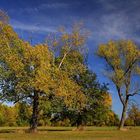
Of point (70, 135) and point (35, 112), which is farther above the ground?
point (35, 112)

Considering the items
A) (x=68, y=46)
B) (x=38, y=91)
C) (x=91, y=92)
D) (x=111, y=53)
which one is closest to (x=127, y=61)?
(x=111, y=53)

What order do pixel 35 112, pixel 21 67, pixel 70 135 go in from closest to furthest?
pixel 70 135 < pixel 21 67 < pixel 35 112

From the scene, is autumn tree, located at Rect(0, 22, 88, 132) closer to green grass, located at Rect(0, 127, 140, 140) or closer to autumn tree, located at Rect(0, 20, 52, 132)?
autumn tree, located at Rect(0, 20, 52, 132)

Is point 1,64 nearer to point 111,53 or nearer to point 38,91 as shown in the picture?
point 38,91

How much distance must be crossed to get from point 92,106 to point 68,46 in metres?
24.7

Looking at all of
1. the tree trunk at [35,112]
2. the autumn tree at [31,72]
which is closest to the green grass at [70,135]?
the tree trunk at [35,112]

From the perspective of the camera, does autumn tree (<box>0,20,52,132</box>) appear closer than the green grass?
No

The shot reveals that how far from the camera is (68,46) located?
181ft

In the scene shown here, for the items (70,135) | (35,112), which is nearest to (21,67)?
(35,112)

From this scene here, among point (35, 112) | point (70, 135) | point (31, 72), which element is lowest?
point (70, 135)

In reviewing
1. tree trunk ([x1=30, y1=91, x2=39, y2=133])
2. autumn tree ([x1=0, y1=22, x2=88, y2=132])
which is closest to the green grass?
tree trunk ([x1=30, y1=91, x2=39, y2=133])

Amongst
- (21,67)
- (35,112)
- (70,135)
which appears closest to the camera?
(70,135)

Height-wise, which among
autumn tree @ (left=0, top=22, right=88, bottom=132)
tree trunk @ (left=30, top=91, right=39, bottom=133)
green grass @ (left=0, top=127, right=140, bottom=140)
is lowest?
green grass @ (left=0, top=127, right=140, bottom=140)

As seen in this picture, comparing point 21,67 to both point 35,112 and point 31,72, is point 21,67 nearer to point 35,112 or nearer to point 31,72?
point 31,72
